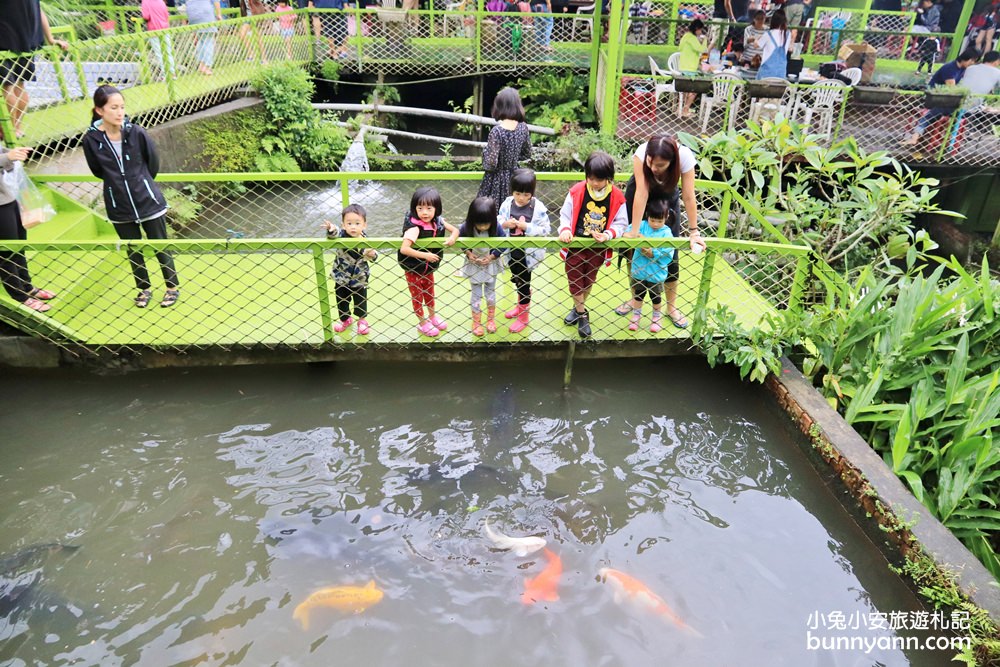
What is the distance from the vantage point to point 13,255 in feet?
13.7

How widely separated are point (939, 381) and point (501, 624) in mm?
2965

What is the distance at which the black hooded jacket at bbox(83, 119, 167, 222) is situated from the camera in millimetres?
4254

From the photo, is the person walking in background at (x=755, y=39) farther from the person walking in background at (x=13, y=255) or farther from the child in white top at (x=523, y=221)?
the person walking in background at (x=13, y=255)

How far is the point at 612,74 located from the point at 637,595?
6.94 meters

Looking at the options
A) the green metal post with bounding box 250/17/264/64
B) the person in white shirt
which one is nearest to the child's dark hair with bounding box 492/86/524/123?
the green metal post with bounding box 250/17/264/64

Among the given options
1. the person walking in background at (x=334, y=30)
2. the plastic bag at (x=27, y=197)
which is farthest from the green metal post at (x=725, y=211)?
the person walking in background at (x=334, y=30)

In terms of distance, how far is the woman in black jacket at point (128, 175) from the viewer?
13.9ft

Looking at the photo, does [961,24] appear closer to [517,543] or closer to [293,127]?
[293,127]

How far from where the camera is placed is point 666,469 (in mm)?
3875

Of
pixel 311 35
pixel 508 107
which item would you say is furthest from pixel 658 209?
pixel 311 35

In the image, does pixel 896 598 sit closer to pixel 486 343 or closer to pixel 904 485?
pixel 904 485

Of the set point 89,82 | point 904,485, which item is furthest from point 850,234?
point 89,82

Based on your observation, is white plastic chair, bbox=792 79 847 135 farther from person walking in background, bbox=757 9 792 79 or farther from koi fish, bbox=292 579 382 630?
koi fish, bbox=292 579 382 630

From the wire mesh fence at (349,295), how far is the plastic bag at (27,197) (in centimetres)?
18
